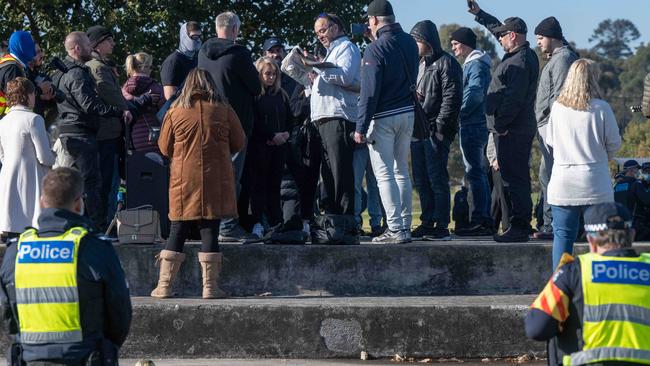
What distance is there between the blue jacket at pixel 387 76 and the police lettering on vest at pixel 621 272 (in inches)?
187

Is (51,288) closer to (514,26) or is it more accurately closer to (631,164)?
(514,26)

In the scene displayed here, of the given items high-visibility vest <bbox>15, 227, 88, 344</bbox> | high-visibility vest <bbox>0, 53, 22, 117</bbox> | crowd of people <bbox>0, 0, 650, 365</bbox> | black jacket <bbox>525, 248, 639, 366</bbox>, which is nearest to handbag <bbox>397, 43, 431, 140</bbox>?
crowd of people <bbox>0, 0, 650, 365</bbox>

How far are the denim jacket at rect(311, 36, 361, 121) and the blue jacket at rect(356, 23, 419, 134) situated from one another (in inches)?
7.8

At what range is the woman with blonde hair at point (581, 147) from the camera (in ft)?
28.7

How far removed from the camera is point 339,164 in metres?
10.2

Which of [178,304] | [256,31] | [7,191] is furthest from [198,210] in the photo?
[256,31]

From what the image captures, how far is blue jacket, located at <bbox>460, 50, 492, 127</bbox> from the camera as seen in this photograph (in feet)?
38.1

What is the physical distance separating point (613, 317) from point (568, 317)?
198mm

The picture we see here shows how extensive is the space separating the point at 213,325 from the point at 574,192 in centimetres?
285

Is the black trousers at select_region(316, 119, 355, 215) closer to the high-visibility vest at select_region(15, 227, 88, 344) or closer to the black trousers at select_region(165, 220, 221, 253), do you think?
the black trousers at select_region(165, 220, 221, 253)

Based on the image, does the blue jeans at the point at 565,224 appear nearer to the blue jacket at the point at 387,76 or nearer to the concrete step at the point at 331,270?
the concrete step at the point at 331,270

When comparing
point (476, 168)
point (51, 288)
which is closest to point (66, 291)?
point (51, 288)

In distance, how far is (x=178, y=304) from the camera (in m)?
9.05

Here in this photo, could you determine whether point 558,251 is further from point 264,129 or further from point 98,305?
point 98,305
